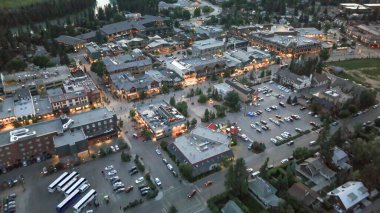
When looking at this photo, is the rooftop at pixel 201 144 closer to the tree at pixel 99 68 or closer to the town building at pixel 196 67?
the town building at pixel 196 67

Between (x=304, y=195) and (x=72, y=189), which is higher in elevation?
(x=304, y=195)

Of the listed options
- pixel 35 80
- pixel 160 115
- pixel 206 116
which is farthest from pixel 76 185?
pixel 35 80

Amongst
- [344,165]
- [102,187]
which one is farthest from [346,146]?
[102,187]

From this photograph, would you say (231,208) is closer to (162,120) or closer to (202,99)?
(162,120)

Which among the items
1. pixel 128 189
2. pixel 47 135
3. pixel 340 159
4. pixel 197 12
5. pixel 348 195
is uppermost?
pixel 197 12

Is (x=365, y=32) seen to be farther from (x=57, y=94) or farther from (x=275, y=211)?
(x=57, y=94)

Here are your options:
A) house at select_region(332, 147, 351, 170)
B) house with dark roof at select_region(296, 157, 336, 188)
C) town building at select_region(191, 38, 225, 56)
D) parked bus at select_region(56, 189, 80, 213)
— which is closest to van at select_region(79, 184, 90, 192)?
parked bus at select_region(56, 189, 80, 213)

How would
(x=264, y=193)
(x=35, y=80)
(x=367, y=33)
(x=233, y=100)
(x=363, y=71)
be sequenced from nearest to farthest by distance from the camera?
(x=264, y=193) < (x=233, y=100) < (x=35, y=80) < (x=363, y=71) < (x=367, y=33)
